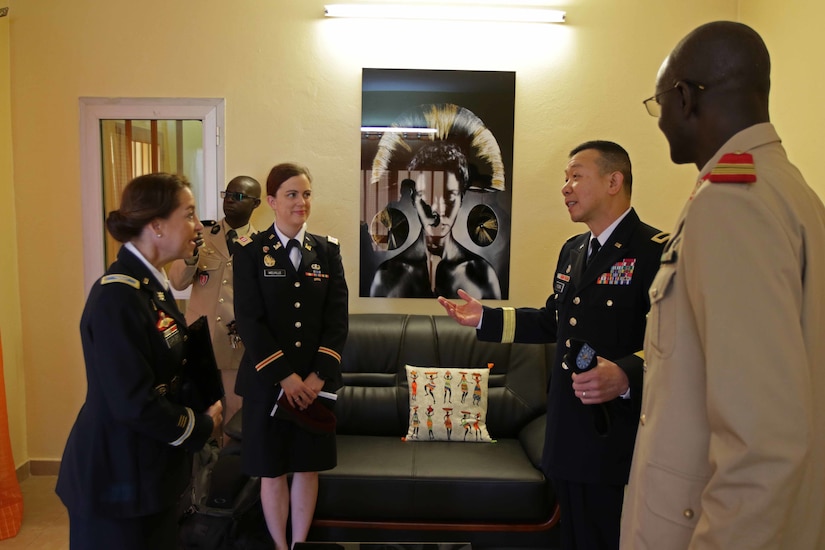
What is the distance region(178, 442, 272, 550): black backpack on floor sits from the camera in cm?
247

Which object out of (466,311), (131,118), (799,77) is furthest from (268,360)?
(799,77)

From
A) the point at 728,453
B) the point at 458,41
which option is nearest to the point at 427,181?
the point at 458,41

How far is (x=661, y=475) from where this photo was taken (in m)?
0.99

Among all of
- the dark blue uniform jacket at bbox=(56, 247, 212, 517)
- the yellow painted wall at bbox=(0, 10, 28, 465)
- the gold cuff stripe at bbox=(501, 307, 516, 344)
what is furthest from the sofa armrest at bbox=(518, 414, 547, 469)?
the yellow painted wall at bbox=(0, 10, 28, 465)

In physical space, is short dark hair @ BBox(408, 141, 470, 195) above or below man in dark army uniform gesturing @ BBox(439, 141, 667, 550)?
above

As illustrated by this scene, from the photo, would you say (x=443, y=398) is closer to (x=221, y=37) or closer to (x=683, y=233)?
(x=683, y=233)

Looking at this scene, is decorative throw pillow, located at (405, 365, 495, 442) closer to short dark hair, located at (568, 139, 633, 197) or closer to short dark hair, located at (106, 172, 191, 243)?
short dark hair, located at (568, 139, 633, 197)

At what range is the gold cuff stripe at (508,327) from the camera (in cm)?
214

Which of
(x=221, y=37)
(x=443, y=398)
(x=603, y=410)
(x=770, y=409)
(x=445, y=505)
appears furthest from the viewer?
(x=221, y=37)

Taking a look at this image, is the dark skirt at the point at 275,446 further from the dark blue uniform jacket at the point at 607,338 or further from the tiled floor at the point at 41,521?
the tiled floor at the point at 41,521

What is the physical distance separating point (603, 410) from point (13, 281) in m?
3.38

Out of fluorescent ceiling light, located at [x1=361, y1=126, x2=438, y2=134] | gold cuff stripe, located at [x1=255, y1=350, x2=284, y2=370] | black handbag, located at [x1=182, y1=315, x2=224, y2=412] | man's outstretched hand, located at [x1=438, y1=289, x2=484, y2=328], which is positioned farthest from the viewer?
fluorescent ceiling light, located at [x1=361, y1=126, x2=438, y2=134]

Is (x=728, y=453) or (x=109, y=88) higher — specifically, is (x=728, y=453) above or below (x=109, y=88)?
below

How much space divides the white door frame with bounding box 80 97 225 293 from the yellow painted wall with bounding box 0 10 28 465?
16.1 inches
